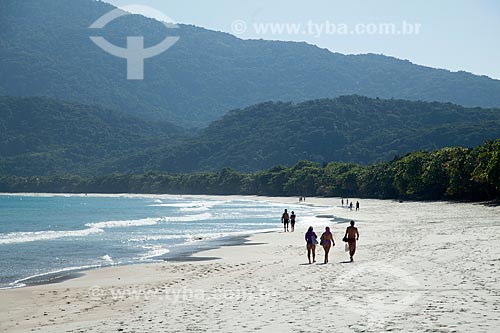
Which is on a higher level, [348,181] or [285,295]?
[348,181]

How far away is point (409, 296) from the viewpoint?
13.7m

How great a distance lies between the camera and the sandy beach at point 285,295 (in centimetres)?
1163

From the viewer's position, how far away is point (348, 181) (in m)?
108

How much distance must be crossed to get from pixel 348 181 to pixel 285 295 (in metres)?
94.5

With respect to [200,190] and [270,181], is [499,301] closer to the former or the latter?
[270,181]

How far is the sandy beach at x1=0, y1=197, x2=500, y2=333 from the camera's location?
11633 millimetres

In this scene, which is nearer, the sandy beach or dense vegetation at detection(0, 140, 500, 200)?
the sandy beach

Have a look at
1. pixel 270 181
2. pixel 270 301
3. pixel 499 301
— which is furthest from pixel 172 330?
pixel 270 181

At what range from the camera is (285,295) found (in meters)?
14.8

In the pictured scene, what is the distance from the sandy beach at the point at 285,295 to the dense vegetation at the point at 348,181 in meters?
32.0

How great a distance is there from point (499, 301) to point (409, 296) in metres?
1.85

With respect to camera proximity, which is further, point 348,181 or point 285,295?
point 348,181

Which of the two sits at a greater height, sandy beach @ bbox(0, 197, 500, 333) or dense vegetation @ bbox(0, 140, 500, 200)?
dense vegetation @ bbox(0, 140, 500, 200)

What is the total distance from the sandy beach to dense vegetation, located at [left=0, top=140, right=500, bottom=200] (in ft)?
105
